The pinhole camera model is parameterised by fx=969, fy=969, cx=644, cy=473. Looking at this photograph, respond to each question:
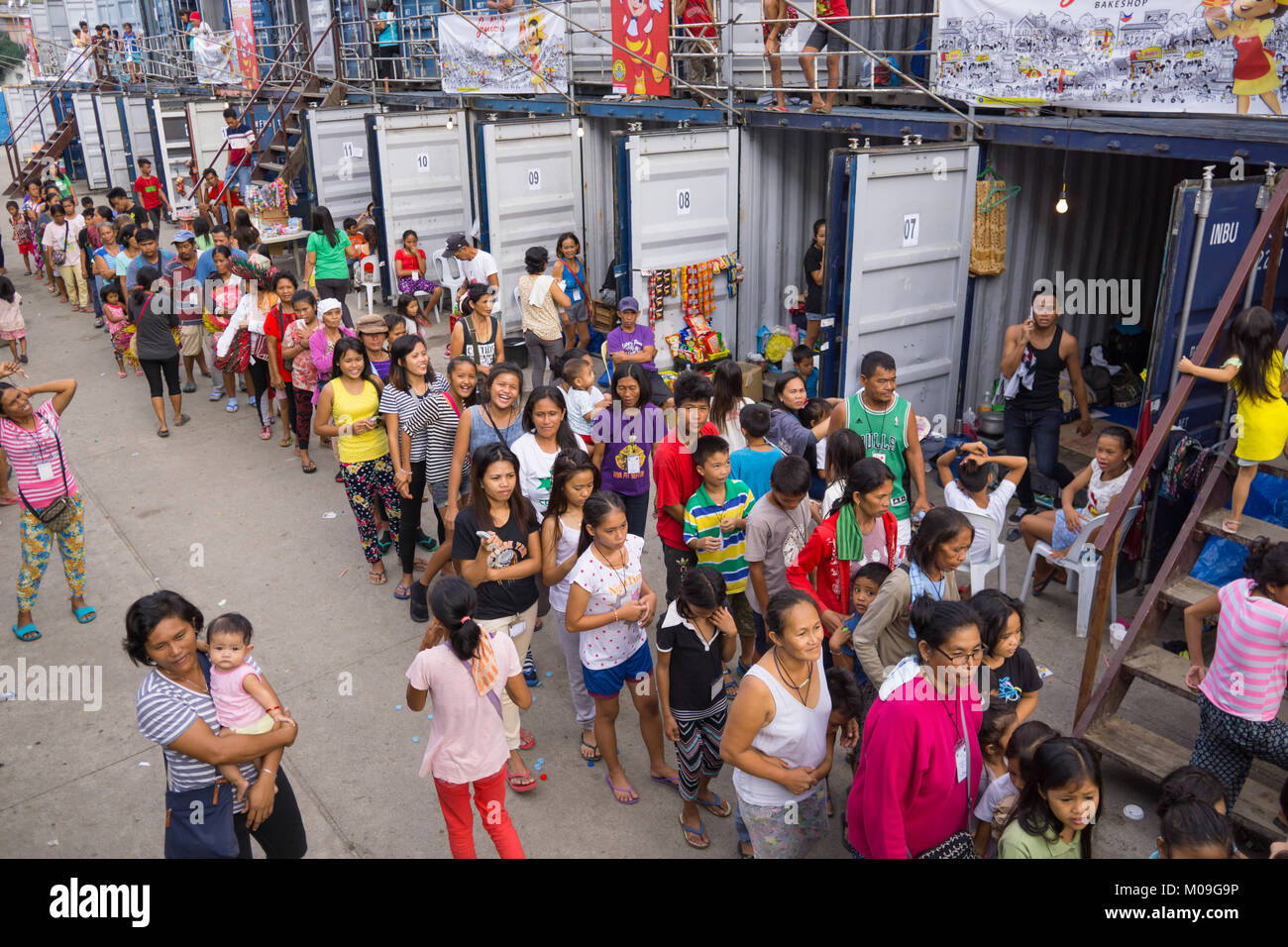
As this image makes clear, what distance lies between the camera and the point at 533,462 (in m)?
5.12

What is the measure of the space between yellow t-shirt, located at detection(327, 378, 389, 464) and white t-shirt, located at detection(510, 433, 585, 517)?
1413 mm

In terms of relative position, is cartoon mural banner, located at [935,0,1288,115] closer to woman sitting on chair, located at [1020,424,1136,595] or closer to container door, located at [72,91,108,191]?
woman sitting on chair, located at [1020,424,1136,595]

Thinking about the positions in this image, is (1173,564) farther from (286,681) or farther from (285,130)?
(285,130)

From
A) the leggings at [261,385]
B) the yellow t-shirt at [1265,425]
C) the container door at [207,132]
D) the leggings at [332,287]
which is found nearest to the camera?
the yellow t-shirt at [1265,425]

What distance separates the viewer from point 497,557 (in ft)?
14.6

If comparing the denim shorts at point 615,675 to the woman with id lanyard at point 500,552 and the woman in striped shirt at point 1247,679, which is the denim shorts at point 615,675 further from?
the woman in striped shirt at point 1247,679

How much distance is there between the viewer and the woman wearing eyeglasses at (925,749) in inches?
120

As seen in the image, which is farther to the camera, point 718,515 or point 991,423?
point 991,423

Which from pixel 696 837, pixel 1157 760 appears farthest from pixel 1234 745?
pixel 696 837

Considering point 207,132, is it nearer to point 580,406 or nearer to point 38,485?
point 38,485

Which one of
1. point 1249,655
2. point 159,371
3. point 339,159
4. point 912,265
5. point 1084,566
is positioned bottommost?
point 1084,566

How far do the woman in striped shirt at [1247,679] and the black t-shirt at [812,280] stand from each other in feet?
19.2

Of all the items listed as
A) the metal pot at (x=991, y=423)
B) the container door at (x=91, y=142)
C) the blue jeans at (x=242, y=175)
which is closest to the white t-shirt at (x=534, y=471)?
the metal pot at (x=991, y=423)

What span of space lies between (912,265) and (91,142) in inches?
908
